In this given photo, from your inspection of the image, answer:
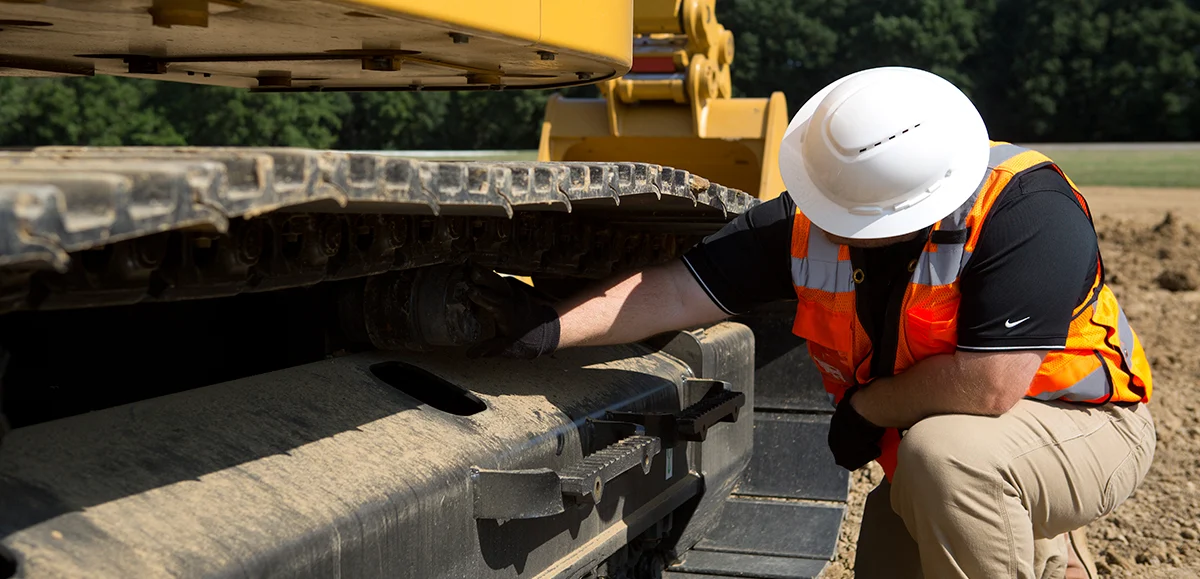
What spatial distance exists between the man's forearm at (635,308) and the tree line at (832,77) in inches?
1585

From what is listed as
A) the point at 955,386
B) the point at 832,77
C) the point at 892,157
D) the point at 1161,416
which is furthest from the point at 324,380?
the point at 832,77

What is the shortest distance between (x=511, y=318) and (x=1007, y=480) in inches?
47.3

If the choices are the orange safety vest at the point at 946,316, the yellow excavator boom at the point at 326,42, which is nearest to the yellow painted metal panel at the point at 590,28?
the yellow excavator boom at the point at 326,42

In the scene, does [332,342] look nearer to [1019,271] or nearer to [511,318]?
[511,318]

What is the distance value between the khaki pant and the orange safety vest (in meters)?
0.09

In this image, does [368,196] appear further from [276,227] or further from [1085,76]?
[1085,76]

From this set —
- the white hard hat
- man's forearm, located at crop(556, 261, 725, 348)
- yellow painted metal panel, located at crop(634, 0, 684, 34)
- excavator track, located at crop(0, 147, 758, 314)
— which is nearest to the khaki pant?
the white hard hat

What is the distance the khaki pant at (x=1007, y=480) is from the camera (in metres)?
A: 2.79

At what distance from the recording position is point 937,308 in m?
2.85

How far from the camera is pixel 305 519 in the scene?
74.4 inches

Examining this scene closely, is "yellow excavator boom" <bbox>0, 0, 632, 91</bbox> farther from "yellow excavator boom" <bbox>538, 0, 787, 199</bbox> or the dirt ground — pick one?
"yellow excavator boom" <bbox>538, 0, 787, 199</bbox>

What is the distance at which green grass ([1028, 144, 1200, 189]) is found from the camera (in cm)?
2245

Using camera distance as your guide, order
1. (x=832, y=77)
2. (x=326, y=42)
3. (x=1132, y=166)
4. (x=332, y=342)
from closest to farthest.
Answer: (x=326, y=42) → (x=332, y=342) → (x=1132, y=166) → (x=832, y=77)

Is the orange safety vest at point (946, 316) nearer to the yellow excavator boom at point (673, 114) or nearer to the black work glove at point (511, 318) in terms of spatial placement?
the black work glove at point (511, 318)
